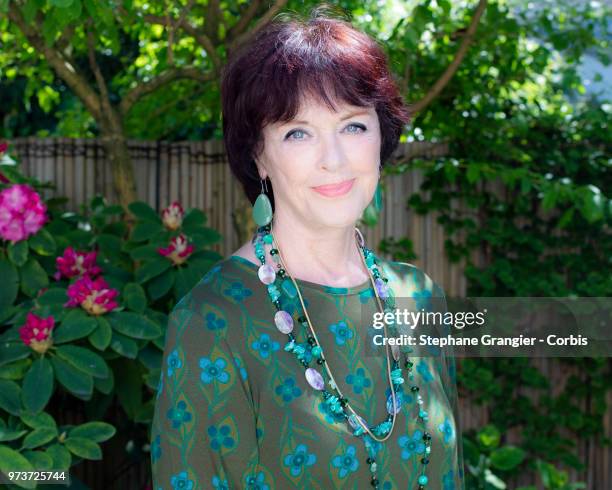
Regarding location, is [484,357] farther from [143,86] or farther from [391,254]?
[143,86]

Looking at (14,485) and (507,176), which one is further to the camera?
(507,176)

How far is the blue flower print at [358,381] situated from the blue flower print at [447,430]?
0.62 feet

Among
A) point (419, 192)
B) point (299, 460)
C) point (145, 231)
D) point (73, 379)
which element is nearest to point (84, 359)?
point (73, 379)

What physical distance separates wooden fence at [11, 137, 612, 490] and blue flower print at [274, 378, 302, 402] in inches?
84.3

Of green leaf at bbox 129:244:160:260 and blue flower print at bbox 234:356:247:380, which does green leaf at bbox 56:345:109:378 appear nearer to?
green leaf at bbox 129:244:160:260

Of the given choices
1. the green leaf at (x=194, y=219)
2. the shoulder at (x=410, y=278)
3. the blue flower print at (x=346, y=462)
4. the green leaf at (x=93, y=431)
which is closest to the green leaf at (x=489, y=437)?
the green leaf at (x=194, y=219)

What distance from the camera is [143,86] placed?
3.47 metres

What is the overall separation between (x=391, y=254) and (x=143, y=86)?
1370 millimetres

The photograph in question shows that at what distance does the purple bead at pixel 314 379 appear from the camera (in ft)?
5.01

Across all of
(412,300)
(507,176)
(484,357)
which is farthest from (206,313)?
(484,357)

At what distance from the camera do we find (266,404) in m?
1.48

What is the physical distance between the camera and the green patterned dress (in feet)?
4.65

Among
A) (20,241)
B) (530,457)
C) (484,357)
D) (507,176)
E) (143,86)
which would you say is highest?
(143,86)

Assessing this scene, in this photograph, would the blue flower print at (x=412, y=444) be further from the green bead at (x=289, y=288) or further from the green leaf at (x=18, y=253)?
Answer: the green leaf at (x=18, y=253)
